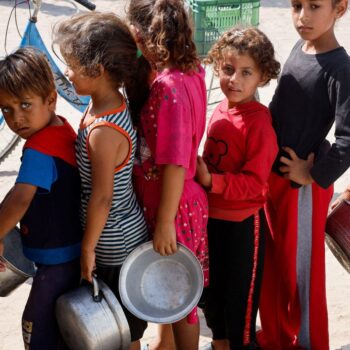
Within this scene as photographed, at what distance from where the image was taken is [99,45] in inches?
91.1

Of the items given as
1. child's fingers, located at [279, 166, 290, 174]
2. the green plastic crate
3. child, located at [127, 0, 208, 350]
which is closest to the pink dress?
child, located at [127, 0, 208, 350]

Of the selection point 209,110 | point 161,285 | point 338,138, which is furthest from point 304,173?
point 209,110

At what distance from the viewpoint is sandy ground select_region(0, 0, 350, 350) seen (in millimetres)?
3242

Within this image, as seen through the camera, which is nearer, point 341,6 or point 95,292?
point 95,292

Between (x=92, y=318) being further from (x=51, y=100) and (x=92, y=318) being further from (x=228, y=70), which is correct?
(x=228, y=70)

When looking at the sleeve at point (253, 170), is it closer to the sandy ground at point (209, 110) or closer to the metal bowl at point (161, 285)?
the metal bowl at point (161, 285)

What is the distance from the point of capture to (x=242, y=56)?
2604mm

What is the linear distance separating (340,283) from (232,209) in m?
1.21

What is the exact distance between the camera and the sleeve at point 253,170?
2.58 meters

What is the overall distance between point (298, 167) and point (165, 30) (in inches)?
28.3

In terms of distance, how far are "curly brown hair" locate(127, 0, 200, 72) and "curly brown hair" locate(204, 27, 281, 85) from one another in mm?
253

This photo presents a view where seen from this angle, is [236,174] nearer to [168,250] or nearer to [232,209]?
[232,209]

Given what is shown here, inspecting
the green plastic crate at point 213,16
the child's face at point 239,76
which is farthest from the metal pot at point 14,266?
the green plastic crate at point 213,16

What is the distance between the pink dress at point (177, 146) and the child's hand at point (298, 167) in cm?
33
